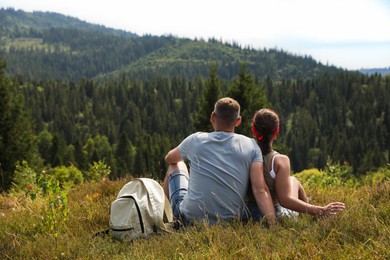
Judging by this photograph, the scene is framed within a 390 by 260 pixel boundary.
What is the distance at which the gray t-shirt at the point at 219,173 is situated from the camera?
14.8 ft

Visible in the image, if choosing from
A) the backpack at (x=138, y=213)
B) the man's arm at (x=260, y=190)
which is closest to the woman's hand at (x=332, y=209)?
the man's arm at (x=260, y=190)

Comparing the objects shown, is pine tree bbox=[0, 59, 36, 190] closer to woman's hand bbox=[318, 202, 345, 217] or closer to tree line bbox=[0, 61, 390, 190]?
woman's hand bbox=[318, 202, 345, 217]

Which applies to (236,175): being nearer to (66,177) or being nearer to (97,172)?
(97,172)

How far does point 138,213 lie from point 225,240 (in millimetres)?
1118

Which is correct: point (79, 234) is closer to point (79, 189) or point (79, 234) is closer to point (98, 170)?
point (79, 189)

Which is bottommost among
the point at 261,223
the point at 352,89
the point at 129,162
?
the point at 129,162

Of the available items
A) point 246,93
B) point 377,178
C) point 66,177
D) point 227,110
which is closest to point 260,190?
point 227,110

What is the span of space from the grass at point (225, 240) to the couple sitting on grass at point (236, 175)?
0.23 metres

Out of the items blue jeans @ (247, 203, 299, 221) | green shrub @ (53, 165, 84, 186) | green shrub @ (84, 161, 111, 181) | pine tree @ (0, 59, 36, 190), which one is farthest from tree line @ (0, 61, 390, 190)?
blue jeans @ (247, 203, 299, 221)

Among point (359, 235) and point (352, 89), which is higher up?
point (359, 235)

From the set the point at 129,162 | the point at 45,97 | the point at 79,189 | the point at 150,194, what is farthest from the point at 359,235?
the point at 45,97

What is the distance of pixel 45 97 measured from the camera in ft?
452

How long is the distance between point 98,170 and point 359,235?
7205 millimetres

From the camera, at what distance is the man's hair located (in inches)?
176
